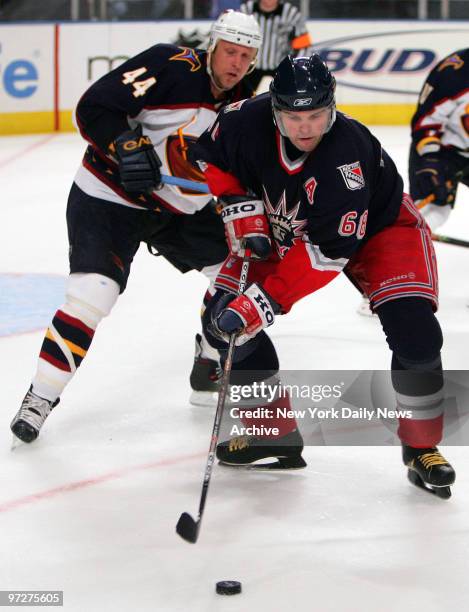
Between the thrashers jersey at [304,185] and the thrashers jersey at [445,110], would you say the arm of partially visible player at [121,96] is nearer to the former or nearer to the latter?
the thrashers jersey at [304,185]

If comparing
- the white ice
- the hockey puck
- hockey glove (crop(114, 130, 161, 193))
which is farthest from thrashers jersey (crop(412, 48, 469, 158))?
the hockey puck

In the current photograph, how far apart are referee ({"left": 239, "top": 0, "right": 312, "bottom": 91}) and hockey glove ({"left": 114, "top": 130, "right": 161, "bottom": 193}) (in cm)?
439

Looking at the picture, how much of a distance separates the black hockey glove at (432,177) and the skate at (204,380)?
1412mm

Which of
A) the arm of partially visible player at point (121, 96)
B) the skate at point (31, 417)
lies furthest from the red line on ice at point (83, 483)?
the arm of partially visible player at point (121, 96)

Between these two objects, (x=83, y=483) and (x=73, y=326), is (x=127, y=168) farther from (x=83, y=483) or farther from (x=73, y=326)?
(x=83, y=483)

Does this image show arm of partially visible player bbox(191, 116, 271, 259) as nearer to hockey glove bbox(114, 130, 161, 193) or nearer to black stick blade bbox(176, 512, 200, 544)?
hockey glove bbox(114, 130, 161, 193)

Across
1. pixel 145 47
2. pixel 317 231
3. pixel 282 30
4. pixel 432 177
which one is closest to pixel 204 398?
pixel 317 231

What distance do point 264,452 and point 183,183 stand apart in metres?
0.76

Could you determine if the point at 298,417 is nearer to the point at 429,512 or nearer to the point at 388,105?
the point at 429,512

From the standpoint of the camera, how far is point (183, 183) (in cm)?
297

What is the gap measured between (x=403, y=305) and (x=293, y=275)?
0.84 ft

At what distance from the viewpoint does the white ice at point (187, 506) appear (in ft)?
6.84

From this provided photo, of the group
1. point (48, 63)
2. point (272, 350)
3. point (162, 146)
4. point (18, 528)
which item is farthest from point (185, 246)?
point (48, 63)

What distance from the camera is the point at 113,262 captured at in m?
2.85
